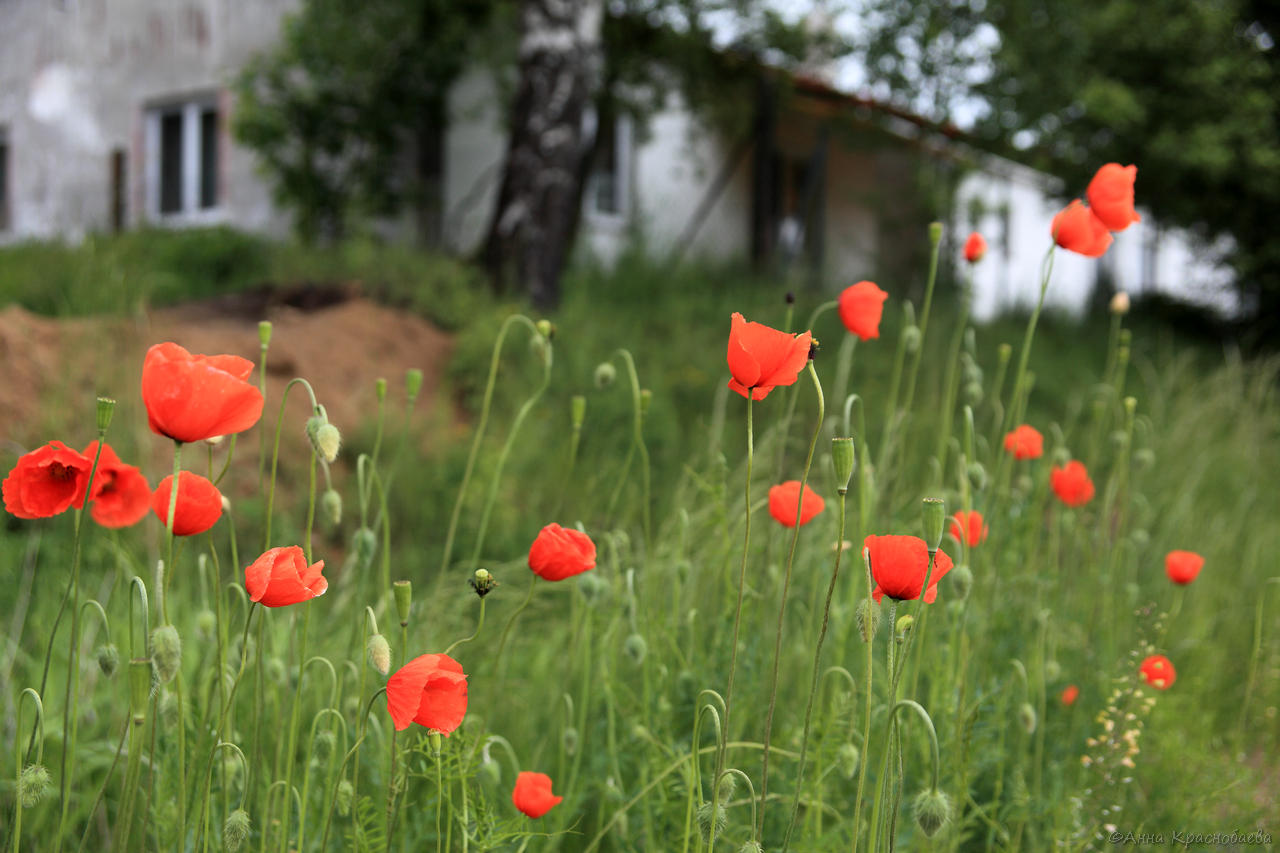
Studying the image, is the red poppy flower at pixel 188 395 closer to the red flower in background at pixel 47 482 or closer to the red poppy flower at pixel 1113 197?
the red flower in background at pixel 47 482

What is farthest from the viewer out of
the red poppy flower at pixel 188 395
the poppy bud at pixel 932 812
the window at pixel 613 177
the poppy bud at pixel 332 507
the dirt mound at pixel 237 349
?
the window at pixel 613 177

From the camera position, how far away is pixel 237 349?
425cm

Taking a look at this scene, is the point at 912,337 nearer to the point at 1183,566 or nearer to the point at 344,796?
the point at 1183,566

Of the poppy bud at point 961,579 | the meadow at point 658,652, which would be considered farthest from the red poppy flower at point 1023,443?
the poppy bud at point 961,579

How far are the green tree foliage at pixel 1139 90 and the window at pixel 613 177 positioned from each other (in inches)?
100

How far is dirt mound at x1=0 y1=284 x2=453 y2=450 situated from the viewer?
3.56m

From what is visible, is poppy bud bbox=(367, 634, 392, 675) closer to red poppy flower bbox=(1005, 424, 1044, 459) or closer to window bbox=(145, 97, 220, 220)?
red poppy flower bbox=(1005, 424, 1044, 459)

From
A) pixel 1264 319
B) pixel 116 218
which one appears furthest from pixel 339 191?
pixel 1264 319

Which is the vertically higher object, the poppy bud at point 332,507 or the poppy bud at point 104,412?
the poppy bud at point 104,412

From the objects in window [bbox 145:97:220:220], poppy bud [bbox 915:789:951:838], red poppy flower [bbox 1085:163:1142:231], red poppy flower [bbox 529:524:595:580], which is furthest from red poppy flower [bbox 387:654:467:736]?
window [bbox 145:97:220:220]

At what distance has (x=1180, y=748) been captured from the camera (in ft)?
5.60

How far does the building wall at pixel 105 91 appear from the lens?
971 cm

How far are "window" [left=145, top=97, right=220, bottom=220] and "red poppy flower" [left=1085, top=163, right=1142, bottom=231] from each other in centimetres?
986

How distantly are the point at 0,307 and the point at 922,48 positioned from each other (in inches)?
238
